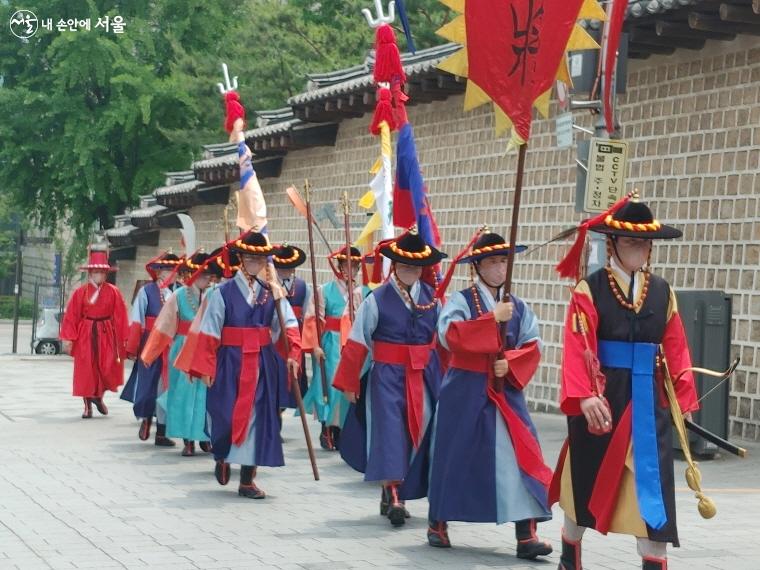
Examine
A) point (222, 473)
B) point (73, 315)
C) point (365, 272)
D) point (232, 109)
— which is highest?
point (232, 109)

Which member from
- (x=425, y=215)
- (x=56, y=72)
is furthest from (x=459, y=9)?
(x=56, y=72)

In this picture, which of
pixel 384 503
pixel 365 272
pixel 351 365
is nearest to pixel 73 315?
pixel 365 272

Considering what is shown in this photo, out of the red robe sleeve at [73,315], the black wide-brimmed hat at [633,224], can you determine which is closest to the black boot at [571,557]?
the black wide-brimmed hat at [633,224]

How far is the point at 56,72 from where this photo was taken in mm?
36719

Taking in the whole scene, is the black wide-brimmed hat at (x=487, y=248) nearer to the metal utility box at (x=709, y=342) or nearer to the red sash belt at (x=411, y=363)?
the red sash belt at (x=411, y=363)

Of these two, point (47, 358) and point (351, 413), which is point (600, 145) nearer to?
point (351, 413)

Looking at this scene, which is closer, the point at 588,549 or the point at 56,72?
the point at 588,549

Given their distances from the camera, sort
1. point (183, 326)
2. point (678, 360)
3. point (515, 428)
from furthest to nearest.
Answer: point (183, 326), point (515, 428), point (678, 360)

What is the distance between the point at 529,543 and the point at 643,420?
60.1 inches

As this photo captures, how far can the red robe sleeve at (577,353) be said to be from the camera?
22.8ft

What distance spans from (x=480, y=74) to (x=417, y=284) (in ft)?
6.59

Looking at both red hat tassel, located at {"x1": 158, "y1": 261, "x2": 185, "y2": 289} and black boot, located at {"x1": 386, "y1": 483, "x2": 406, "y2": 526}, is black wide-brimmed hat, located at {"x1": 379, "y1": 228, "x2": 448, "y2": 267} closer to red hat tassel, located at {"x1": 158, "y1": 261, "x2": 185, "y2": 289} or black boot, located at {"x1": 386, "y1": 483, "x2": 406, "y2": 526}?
black boot, located at {"x1": 386, "y1": 483, "x2": 406, "y2": 526}

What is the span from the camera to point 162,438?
48.1 feet

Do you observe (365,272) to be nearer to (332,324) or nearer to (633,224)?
(332,324)
